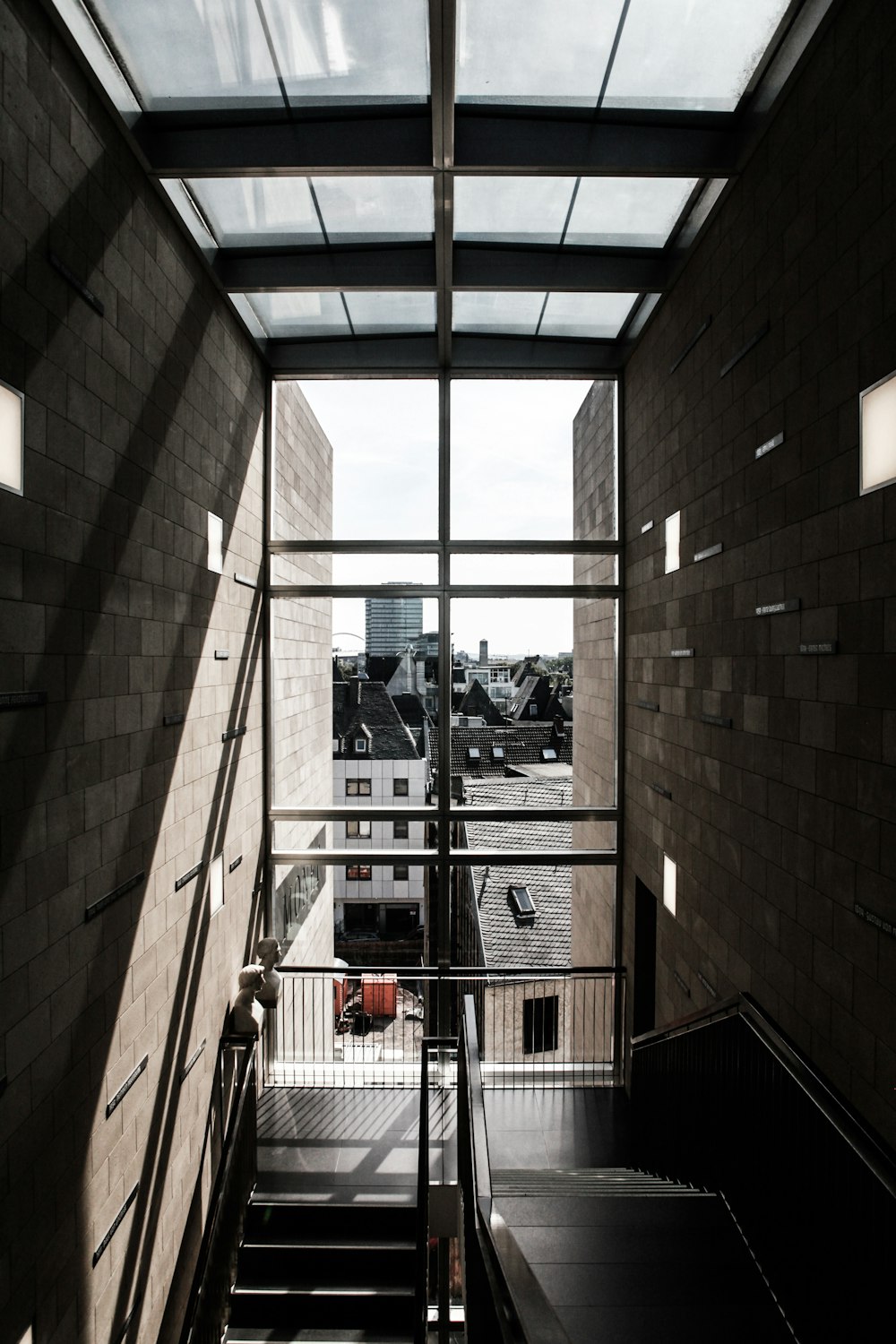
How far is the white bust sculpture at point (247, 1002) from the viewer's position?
5.22m

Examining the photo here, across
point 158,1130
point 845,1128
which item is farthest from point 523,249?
point 158,1130

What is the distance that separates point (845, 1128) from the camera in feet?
7.35

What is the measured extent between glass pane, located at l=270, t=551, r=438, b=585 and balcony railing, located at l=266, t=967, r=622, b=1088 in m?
3.55

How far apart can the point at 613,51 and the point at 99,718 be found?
4130 millimetres

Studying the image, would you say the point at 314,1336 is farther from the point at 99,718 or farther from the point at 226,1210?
the point at 99,718

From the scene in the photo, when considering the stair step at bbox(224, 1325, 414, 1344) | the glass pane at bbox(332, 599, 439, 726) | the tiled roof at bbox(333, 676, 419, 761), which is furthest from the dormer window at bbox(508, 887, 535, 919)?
the stair step at bbox(224, 1325, 414, 1344)

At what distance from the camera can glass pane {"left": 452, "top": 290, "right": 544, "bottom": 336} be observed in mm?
5582

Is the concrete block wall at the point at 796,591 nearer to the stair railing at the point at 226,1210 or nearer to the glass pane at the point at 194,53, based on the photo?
the glass pane at the point at 194,53

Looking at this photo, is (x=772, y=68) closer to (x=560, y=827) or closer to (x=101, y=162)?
(x=101, y=162)

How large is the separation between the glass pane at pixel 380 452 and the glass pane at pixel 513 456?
10.5 inches

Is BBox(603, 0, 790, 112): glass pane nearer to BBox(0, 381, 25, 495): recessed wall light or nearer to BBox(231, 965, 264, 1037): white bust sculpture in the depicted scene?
BBox(0, 381, 25, 495): recessed wall light

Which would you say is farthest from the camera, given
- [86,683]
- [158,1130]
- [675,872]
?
[675,872]

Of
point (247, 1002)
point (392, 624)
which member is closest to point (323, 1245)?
point (247, 1002)

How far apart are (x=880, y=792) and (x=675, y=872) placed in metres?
2.58
